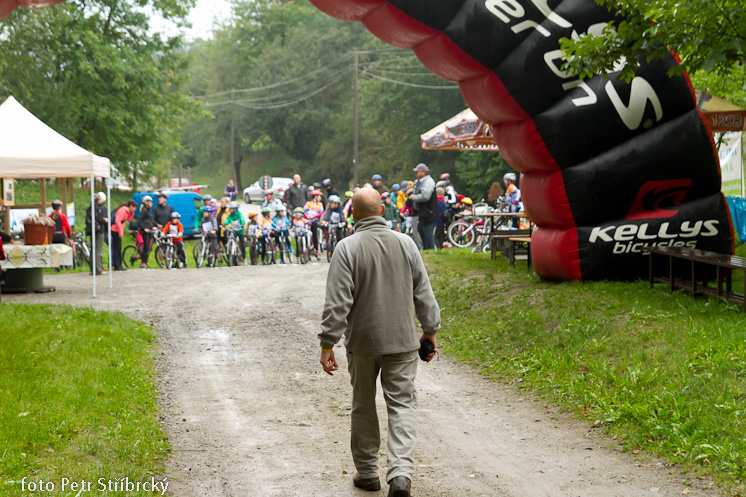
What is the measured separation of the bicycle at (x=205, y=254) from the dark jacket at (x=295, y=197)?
4.20 metres

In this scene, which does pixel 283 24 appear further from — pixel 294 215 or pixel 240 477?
pixel 240 477

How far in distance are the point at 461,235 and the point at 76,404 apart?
16240 millimetres

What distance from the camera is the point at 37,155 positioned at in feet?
48.1

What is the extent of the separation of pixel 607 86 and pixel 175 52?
1090 inches

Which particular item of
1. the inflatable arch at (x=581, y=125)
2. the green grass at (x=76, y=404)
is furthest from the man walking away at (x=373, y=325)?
the inflatable arch at (x=581, y=125)

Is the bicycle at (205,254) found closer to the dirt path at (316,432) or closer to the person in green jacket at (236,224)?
the person in green jacket at (236,224)

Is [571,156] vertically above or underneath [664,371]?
above

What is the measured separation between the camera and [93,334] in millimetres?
10055

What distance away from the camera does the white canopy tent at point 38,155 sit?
1454 centimetres

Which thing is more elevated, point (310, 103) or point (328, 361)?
point (310, 103)

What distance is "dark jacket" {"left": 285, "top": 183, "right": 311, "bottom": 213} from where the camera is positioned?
2503 centimetres

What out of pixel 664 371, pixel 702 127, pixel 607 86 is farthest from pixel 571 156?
pixel 664 371

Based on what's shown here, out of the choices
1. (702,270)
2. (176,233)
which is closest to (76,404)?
(702,270)

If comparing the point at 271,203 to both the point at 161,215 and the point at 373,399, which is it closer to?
the point at 161,215
